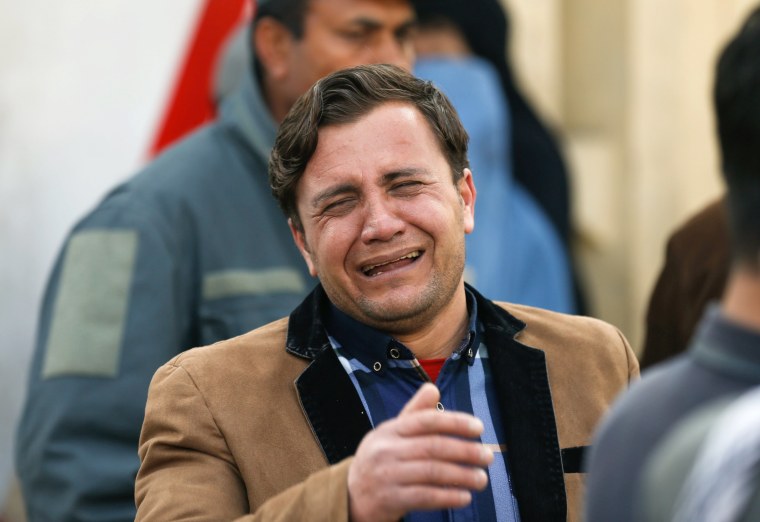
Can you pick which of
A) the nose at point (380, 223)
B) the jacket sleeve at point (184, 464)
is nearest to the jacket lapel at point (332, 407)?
the jacket sleeve at point (184, 464)

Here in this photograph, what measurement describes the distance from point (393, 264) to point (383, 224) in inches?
3.1

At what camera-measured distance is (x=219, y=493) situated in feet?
7.90

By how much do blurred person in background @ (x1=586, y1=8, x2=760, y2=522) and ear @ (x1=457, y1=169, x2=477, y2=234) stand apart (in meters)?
1.21

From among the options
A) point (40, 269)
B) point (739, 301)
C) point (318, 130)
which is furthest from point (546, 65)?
point (739, 301)

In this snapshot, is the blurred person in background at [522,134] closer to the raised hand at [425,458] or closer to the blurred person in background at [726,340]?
the raised hand at [425,458]

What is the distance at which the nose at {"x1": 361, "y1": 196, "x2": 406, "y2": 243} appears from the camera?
2.58 m

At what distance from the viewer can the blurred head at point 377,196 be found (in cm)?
259

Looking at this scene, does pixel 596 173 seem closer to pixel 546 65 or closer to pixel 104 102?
pixel 546 65

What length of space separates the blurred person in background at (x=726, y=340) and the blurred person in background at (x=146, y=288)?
201cm

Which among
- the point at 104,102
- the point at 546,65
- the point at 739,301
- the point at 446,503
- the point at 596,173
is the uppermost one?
the point at 739,301

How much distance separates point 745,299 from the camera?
1543mm

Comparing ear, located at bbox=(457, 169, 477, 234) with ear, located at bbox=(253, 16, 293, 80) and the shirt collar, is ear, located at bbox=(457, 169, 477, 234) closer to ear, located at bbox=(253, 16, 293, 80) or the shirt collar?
the shirt collar

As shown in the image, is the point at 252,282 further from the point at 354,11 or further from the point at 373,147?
the point at 373,147

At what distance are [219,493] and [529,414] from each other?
0.55 metres
